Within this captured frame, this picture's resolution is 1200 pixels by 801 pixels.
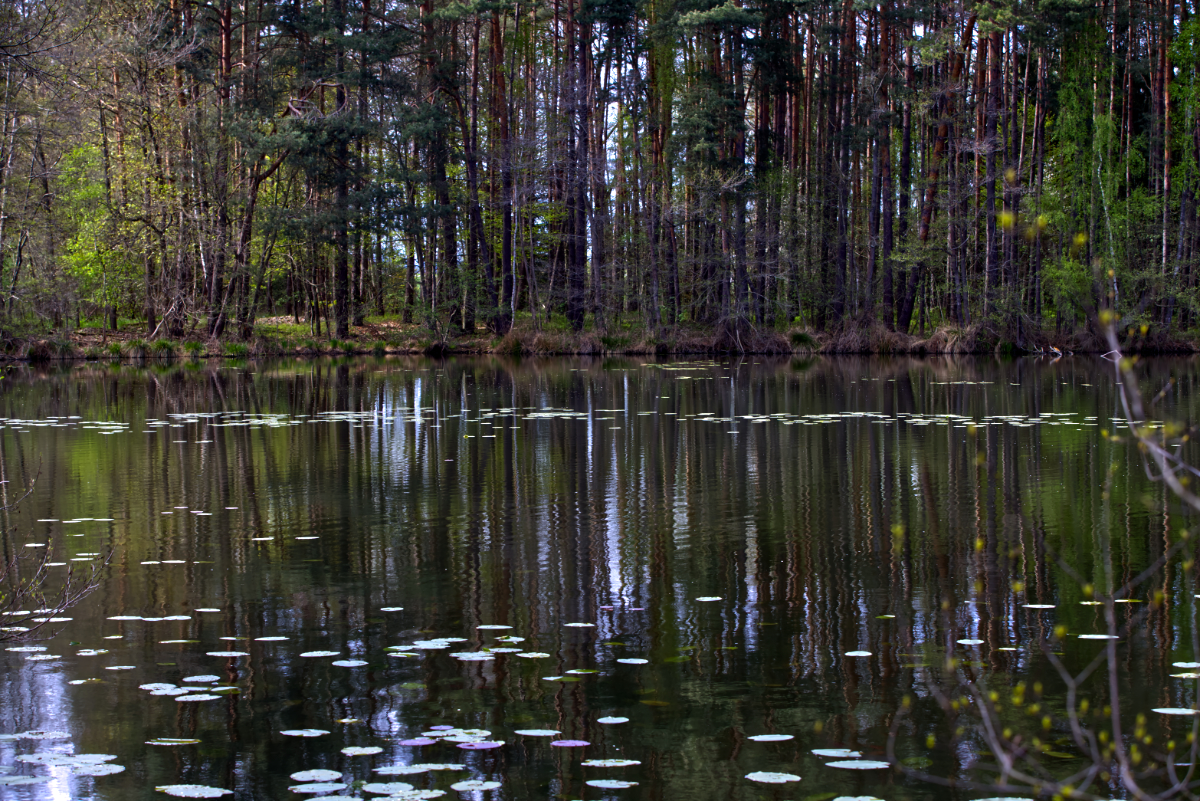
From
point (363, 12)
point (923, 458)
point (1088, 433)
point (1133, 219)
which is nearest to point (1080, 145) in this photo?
point (1133, 219)

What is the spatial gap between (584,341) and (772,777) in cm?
3807

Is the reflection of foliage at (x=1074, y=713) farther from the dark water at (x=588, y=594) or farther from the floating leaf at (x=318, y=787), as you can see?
the floating leaf at (x=318, y=787)

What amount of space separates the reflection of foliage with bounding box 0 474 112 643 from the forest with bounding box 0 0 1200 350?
96.8ft

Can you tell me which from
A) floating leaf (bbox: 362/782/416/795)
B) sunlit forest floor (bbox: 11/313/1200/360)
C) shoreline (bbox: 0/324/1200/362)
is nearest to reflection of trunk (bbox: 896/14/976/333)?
sunlit forest floor (bbox: 11/313/1200/360)

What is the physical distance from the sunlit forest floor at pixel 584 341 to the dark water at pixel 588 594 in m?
22.9

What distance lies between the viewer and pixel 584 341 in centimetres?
4219

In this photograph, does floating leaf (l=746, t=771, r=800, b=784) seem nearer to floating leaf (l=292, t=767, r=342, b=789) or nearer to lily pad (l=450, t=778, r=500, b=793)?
lily pad (l=450, t=778, r=500, b=793)

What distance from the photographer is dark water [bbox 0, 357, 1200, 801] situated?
182 inches

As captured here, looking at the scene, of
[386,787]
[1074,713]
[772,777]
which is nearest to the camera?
[1074,713]

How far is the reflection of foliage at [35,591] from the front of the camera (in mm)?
6156

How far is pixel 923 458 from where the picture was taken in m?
13.1

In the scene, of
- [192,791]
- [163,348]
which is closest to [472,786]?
[192,791]

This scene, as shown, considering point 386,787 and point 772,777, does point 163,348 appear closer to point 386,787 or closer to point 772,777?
point 386,787

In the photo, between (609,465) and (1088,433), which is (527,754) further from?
(1088,433)
